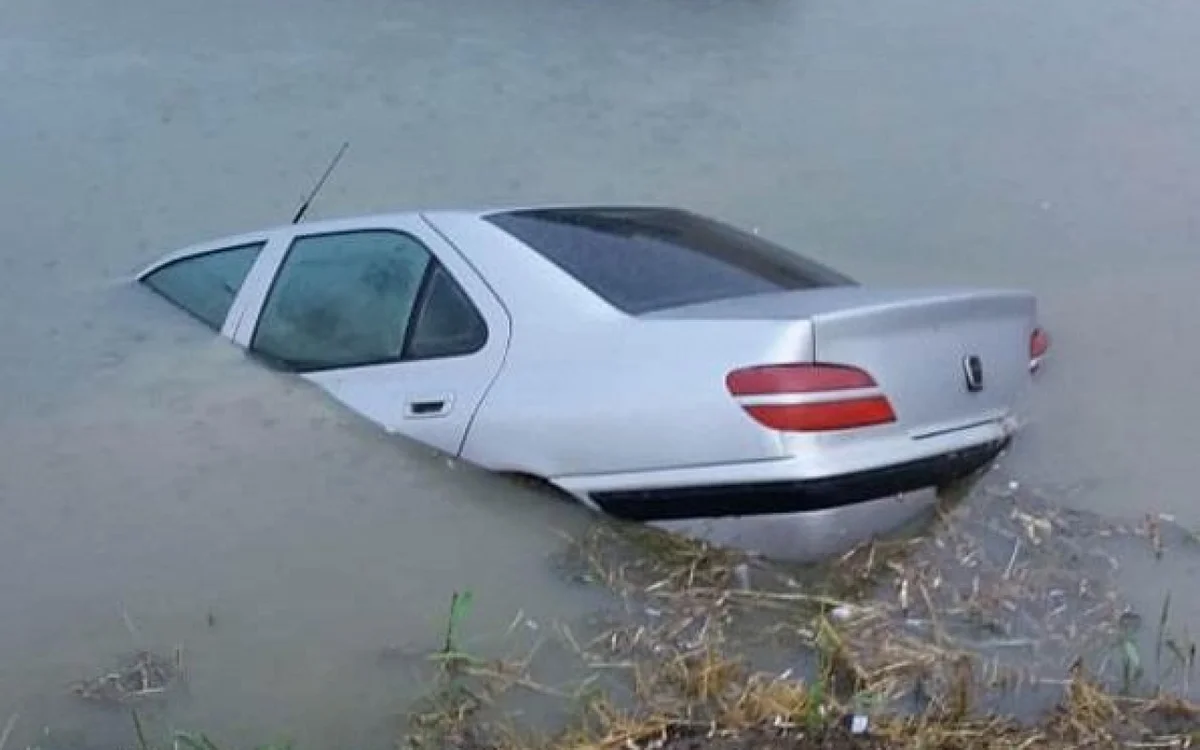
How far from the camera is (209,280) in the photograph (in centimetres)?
690

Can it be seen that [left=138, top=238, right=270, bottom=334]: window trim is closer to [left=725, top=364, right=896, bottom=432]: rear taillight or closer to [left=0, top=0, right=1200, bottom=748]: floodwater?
[left=0, top=0, right=1200, bottom=748]: floodwater

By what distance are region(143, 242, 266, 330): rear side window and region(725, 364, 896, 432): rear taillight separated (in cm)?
226

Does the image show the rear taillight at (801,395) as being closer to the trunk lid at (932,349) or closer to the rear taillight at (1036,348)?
the trunk lid at (932,349)

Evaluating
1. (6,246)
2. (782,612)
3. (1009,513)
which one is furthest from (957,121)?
(782,612)

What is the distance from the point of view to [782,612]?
16.6ft

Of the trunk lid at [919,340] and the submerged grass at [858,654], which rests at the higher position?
the trunk lid at [919,340]

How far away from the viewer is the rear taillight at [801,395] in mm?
4957

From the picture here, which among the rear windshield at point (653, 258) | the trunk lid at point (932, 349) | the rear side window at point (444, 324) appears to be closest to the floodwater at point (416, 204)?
the rear side window at point (444, 324)

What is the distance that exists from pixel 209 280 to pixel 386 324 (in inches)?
48.0

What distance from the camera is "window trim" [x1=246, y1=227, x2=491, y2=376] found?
5.75m

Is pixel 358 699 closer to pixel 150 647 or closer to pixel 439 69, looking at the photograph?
pixel 150 647

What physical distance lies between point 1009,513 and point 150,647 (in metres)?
2.47

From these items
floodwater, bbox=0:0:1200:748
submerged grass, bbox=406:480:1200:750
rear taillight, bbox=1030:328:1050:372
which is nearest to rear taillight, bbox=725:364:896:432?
submerged grass, bbox=406:480:1200:750

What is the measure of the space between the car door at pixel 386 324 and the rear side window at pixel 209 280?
18 cm
